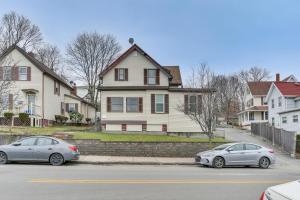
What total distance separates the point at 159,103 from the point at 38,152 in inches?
707

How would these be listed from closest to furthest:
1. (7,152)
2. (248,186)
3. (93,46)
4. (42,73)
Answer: (248,186) → (7,152) → (42,73) → (93,46)

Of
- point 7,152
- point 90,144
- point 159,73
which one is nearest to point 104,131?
point 159,73

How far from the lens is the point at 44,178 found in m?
12.4

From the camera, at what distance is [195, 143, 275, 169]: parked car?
1974 centimetres

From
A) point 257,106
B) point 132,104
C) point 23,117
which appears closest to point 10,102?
point 23,117

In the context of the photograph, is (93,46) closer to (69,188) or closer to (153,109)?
(153,109)

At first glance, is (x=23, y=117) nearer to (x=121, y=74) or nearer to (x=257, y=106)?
(x=121, y=74)

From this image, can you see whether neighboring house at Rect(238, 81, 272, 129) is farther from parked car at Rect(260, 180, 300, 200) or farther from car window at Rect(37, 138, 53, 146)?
parked car at Rect(260, 180, 300, 200)

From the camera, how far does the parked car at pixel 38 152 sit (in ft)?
60.1

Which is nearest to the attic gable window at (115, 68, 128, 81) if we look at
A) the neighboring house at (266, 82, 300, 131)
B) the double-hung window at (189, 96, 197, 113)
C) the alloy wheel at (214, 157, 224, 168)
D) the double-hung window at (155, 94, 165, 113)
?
the double-hung window at (155, 94, 165, 113)

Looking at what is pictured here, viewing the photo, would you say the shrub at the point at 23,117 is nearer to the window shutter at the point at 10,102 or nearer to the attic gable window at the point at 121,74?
the window shutter at the point at 10,102

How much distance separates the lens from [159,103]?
114 feet

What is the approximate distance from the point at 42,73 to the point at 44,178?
1050 inches

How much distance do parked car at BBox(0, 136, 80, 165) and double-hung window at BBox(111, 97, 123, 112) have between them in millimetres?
16096
